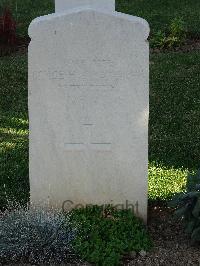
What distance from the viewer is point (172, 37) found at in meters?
11.0

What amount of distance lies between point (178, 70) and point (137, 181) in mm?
4913

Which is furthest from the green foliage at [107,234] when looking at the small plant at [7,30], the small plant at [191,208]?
the small plant at [7,30]

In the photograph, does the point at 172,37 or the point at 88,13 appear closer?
the point at 88,13

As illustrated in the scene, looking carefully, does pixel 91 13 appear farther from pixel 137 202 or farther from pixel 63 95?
pixel 137 202

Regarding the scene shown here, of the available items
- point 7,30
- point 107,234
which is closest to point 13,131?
point 107,234

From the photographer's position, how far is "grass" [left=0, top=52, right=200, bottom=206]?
19.3 ft

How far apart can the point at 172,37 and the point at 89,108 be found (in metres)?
6.58

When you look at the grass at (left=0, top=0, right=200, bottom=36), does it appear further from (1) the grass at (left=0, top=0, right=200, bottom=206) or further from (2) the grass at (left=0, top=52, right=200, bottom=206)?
(2) the grass at (left=0, top=52, right=200, bottom=206)

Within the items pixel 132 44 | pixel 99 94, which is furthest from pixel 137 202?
pixel 132 44

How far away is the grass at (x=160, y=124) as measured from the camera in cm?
588

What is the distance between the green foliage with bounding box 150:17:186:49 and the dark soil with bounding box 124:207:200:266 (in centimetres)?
618

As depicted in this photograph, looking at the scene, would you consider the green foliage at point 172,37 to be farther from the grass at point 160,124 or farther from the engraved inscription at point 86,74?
the engraved inscription at point 86,74

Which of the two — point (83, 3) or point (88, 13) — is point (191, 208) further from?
point (83, 3)

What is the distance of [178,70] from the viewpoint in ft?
31.2
